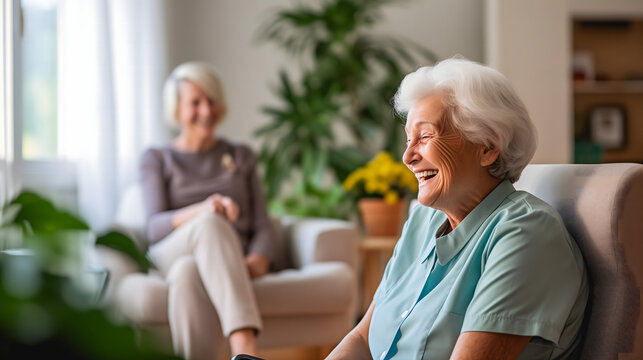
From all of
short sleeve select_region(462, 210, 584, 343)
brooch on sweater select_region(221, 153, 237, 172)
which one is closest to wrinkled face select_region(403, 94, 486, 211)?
short sleeve select_region(462, 210, 584, 343)

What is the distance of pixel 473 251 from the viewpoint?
1.21 metres

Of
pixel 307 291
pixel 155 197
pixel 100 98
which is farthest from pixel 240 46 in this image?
pixel 307 291

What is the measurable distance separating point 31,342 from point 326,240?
104 inches

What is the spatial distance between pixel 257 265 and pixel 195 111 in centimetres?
79

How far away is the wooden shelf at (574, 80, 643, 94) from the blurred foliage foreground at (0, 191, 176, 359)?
5.11 m

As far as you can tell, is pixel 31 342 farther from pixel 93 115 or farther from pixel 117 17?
pixel 117 17

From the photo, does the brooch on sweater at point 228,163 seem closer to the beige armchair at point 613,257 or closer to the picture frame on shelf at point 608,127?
the beige armchair at point 613,257

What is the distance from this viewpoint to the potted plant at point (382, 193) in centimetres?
365

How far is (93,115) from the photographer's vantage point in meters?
3.40

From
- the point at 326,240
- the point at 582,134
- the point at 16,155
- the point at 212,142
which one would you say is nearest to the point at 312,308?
the point at 326,240

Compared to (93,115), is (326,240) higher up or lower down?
lower down

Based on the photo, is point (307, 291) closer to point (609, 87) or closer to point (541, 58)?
point (541, 58)

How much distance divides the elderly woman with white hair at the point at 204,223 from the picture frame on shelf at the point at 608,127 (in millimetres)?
2968

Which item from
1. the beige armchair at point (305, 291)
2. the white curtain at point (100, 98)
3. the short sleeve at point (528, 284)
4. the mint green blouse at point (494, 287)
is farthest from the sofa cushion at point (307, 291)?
the short sleeve at point (528, 284)
